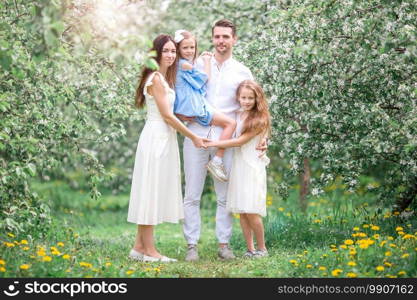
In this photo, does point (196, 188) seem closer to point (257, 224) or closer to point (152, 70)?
point (257, 224)

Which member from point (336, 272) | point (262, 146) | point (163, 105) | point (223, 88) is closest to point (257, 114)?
point (262, 146)

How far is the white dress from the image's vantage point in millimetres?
6328

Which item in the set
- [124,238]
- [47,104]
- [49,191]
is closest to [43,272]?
[47,104]

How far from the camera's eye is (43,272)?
5.01m

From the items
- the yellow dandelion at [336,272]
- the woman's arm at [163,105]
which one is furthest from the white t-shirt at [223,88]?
the yellow dandelion at [336,272]

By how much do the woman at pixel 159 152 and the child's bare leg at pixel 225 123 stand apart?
0.80 ft

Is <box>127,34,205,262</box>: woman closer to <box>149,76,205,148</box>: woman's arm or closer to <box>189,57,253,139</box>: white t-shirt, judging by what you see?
<box>149,76,205,148</box>: woman's arm

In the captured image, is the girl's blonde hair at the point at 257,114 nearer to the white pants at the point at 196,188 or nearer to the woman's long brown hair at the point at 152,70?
the white pants at the point at 196,188

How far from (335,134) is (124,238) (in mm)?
3554

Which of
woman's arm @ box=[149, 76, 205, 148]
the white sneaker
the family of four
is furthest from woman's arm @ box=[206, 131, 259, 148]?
the white sneaker

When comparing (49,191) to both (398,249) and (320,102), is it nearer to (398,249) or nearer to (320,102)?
(320,102)

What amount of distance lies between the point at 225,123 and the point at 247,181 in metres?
0.59

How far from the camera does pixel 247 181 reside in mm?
6504

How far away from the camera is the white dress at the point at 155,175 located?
6.33m
